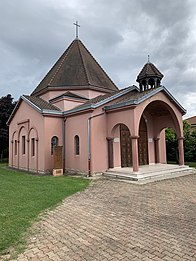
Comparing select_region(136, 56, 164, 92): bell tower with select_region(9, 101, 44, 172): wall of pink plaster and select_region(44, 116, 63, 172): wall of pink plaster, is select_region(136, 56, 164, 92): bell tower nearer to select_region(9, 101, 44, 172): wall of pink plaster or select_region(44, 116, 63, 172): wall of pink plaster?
select_region(44, 116, 63, 172): wall of pink plaster

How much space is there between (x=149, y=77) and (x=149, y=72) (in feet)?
1.23

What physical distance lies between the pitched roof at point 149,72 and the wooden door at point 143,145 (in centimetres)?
347

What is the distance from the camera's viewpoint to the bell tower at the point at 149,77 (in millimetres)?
16781

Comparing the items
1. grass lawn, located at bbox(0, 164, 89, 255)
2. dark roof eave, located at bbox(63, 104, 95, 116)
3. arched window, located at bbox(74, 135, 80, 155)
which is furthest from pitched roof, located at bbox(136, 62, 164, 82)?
Answer: grass lawn, located at bbox(0, 164, 89, 255)

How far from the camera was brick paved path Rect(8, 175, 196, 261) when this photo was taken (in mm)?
4008

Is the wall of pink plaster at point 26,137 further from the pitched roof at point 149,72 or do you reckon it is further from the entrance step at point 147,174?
the pitched roof at point 149,72

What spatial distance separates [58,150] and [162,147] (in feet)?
29.3

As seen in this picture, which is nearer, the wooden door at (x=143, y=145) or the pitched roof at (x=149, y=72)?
the pitched roof at (x=149, y=72)

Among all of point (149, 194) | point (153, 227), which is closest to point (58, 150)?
point (149, 194)

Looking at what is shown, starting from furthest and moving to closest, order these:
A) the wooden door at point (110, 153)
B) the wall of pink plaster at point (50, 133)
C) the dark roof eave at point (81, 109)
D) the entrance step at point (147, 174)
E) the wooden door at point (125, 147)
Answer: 1. the wooden door at point (125, 147)
2. the wall of pink plaster at point (50, 133)
3. the wooden door at point (110, 153)
4. the dark roof eave at point (81, 109)
5. the entrance step at point (147, 174)

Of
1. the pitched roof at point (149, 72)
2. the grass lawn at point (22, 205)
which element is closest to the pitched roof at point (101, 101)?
the pitched roof at point (149, 72)

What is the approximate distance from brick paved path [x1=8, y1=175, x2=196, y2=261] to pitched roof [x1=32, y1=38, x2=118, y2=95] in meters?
12.5

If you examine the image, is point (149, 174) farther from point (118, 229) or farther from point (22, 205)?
point (118, 229)

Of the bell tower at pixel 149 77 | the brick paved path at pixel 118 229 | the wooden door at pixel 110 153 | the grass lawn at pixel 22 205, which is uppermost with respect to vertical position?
the bell tower at pixel 149 77
